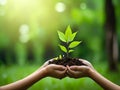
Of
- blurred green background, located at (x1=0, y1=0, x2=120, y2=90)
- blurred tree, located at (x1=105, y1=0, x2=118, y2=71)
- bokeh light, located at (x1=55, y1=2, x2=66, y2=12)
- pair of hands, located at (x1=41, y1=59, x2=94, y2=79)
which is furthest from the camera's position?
bokeh light, located at (x1=55, y1=2, x2=66, y2=12)

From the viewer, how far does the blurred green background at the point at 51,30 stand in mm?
2920

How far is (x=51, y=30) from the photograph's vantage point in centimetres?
346

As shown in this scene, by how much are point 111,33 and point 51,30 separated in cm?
82

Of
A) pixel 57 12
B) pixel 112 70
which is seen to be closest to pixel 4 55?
pixel 57 12

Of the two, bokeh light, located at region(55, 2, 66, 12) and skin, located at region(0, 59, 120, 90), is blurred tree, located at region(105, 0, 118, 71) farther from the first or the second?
skin, located at region(0, 59, 120, 90)

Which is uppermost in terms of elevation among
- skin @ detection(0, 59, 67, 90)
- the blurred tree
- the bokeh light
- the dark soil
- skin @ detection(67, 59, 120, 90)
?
the bokeh light

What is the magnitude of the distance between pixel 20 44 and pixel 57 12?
508 millimetres

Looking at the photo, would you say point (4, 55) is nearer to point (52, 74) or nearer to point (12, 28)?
point (12, 28)

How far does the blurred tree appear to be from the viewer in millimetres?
2742

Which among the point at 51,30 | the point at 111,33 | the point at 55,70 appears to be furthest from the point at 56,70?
the point at 51,30

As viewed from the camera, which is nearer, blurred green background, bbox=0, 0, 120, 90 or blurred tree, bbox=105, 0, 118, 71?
blurred tree, bbox=105, 0, 118, 71

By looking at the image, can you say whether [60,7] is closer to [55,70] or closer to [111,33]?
[111,33]

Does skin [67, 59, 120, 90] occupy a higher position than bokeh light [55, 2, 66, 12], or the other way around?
bokeh light [55, 2, 66, 12]

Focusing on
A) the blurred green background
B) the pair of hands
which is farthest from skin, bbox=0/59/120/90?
the blurred green background
